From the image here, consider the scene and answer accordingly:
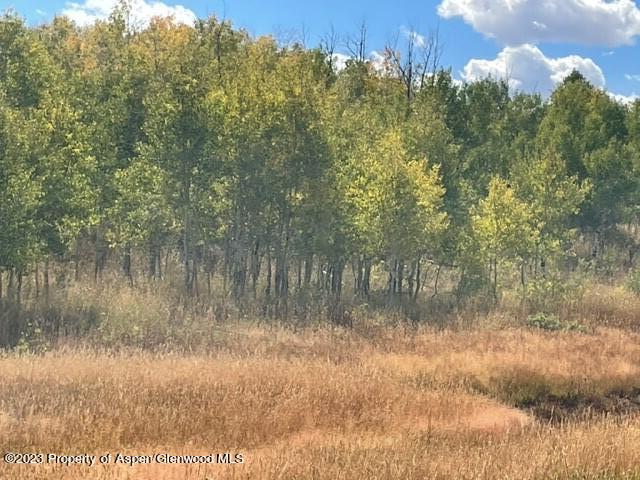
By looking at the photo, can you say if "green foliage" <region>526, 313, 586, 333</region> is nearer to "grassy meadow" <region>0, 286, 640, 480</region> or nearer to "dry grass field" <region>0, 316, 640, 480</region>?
"grassy meadow" <region>0, 286, 640, 480</region>

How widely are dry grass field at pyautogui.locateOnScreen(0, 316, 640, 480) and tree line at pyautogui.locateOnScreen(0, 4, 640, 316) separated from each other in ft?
16.9

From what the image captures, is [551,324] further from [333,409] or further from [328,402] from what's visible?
[333,409]

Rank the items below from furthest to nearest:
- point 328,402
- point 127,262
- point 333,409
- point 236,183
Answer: point 127,262 < point 236,183 < point 328,402 < point 333,409

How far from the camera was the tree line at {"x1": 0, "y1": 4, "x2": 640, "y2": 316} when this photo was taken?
1711 cm

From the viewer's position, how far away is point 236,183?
19938 mm

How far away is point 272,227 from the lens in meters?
21.1

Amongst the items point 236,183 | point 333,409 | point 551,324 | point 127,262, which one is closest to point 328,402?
point 333,409

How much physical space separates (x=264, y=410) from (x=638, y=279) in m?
21.4

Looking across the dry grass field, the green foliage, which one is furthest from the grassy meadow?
the green foliage

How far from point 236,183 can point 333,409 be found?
11.9 metres

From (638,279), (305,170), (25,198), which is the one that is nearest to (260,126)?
(305,170)

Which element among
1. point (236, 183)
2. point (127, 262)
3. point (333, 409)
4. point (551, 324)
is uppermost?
point (236, 183)

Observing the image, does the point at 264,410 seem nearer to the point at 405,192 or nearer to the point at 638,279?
the point at 405,192

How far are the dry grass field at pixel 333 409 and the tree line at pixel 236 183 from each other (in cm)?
Result: 516
